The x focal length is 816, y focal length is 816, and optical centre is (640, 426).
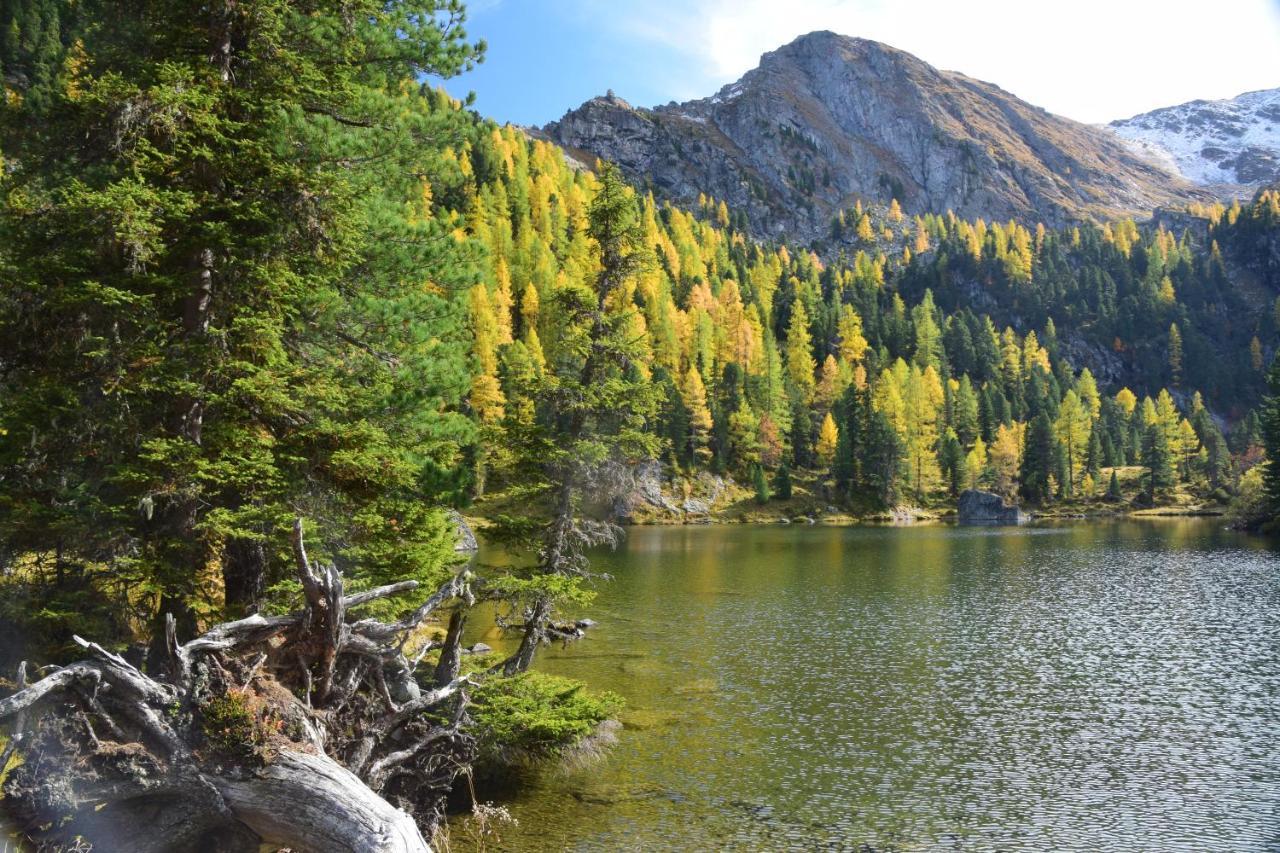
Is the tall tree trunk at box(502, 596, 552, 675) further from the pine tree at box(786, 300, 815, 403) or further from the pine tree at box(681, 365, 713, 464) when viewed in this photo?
the pine tree at box(786, 300, 815, 403)

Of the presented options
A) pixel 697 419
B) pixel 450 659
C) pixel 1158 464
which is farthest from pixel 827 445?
pixel 450 659

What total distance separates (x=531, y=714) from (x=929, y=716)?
13125 mm

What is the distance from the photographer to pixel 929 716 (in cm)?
2431

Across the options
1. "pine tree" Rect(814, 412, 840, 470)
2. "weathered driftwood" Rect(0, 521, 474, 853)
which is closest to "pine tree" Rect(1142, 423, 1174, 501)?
"pine tree" Rect(814, 412, 840, 470)

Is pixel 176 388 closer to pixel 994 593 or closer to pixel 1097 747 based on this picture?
pixel 1097 747

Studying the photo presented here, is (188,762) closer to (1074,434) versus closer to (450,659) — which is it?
(450,659)

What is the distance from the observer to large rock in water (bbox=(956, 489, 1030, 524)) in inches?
4237

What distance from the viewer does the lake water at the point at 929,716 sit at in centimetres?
1661

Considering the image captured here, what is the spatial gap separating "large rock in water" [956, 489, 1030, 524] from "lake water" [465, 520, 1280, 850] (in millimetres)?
55473

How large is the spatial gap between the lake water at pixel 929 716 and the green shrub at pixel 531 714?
1.02 m

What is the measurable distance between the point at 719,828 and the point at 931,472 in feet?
366

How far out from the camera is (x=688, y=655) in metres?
31.9

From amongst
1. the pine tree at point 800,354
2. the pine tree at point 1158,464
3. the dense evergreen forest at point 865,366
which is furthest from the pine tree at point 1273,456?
the pine tree at point 800,354

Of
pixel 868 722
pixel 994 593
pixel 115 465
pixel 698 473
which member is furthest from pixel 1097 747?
pixel 698 473
